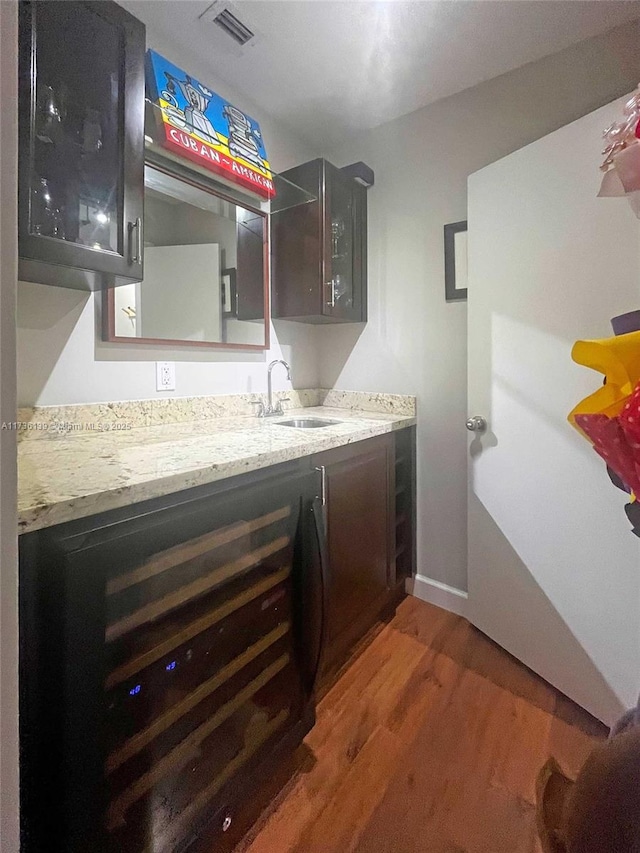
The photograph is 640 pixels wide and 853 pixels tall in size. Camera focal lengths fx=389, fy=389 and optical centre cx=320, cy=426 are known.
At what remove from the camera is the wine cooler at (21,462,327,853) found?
0.65m

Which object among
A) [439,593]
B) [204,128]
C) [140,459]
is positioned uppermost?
[204,128]

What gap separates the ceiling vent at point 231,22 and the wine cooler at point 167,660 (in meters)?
1.73

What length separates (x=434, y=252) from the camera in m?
1.98

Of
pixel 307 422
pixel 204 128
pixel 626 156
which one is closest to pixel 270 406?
pixel 307 422

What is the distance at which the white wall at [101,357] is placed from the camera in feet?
4.02

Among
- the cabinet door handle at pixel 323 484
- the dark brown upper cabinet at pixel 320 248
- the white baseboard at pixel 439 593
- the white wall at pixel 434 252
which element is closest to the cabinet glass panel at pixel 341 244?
the dark brown upper cabinet at pixel 320 248

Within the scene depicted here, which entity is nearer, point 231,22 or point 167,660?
point 167,660

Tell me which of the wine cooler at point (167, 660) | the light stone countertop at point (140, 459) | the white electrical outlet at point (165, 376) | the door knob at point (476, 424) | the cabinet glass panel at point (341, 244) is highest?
the cabinet glass panel at point (341, 244)

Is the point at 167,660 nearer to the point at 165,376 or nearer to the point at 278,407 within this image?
the point at 165,376

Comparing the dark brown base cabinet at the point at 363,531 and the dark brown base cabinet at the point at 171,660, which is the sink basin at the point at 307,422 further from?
the dark brown base cabinet at the point at 171,660

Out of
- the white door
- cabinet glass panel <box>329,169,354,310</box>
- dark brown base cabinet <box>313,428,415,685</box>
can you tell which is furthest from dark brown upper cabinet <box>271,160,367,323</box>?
dark brown base cabinet <box>313,428,415,685</box>

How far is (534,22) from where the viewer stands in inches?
59.4

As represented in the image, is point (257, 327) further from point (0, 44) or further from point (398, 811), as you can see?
point (398, 811)

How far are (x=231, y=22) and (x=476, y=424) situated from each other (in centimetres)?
187
